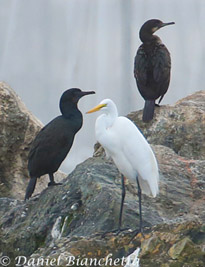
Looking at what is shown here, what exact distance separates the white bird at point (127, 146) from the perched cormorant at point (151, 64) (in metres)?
4.76

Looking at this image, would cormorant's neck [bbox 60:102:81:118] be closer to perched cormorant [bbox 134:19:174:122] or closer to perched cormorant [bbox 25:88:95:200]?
perched cormorant [bbox 25:88:95:200]

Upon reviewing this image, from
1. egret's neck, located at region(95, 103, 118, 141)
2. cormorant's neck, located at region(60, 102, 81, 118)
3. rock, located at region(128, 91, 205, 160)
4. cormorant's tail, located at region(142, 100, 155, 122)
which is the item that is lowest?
rock, located at region(128, 91, 205, 160)

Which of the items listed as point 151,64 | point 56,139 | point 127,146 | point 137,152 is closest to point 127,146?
point 127,146

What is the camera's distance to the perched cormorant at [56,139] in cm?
980

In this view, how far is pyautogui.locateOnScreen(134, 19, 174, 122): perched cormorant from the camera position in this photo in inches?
487

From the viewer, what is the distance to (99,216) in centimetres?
782

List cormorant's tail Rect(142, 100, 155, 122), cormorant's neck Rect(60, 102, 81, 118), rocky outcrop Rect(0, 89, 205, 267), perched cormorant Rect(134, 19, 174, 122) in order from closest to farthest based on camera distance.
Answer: rocky outcrop Rect(0, 89, 205, 267), cormorant's neck Rect(60, 102, 81, 118), cormorant's tail Rect(142, 100, 155, 122), perched cormorant Rect(134, 19, 174, 122)

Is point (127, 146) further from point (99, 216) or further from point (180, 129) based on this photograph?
point (180, 129)

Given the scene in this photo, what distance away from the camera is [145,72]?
12.5 metres

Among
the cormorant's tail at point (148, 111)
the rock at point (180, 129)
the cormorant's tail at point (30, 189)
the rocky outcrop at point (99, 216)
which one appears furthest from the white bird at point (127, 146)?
the cormorant's tail at point (148, 111)

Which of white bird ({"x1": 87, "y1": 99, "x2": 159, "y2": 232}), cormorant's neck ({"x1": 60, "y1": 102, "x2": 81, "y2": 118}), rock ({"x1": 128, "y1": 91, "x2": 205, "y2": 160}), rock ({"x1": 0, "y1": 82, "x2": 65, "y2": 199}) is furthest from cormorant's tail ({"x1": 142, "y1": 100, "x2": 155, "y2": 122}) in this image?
white bird ({"x1": 87, "y1": 99, "x2": 159, "y2": 232})

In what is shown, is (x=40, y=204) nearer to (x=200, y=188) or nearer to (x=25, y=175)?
(x=200, y=188)

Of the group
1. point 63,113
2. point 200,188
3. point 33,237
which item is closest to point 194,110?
point 63,113

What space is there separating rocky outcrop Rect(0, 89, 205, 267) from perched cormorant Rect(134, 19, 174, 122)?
313 cm
